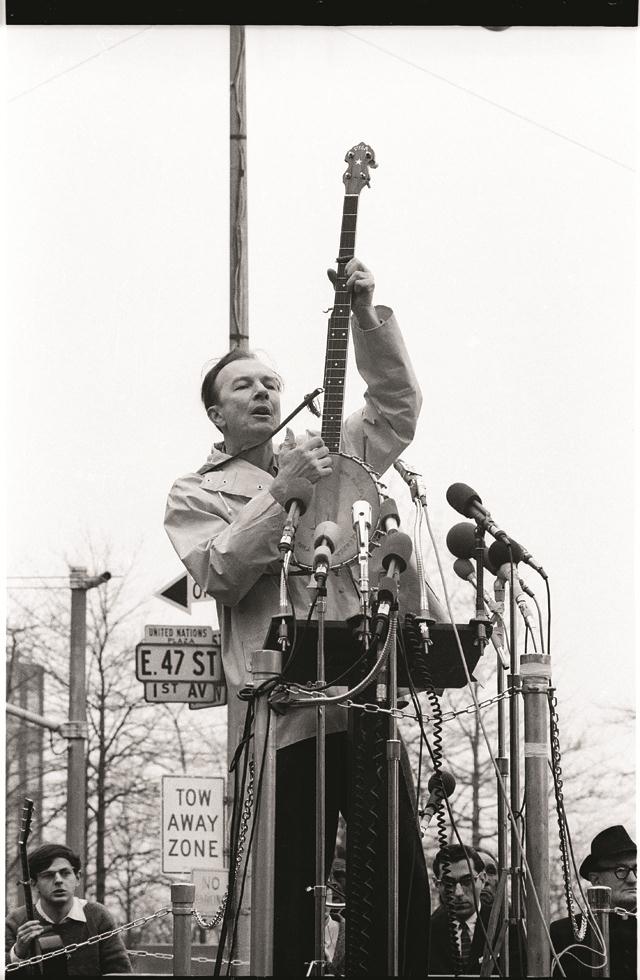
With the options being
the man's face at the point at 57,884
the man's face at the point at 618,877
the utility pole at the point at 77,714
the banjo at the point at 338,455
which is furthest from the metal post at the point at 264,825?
the utility pole at the point at 77,714

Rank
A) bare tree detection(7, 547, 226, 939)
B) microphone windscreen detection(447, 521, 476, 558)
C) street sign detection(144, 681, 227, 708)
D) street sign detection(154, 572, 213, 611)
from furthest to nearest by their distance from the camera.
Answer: bare tree detection(7, 547, 226, 939), street sign detection(154, 572, 213, 611), street sign detection(144, 681, 227, 708), microphone windscreen detection(447, 521, 476, 558)

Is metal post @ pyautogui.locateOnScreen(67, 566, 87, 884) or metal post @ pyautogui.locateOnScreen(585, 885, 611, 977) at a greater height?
metal post @ pyautogui.locateOnScreen(67, 566, 87, 884)

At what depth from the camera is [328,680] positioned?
4258 millimetres

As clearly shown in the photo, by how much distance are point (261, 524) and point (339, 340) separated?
0.65 meters

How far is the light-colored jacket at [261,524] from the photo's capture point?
4.32 metres

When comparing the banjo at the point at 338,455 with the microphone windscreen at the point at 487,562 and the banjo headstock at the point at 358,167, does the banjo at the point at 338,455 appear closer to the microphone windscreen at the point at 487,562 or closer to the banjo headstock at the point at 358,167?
the banjo headstock at the point at 358,167

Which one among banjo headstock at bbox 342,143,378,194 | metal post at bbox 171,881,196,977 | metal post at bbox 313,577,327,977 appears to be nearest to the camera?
metal post at bbox 313,577,327,977

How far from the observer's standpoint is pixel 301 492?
4277mm

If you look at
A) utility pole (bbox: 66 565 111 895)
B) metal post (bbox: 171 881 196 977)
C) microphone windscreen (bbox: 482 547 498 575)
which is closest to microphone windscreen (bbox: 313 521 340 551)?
microphone windscreen (bbox: 482 547 498 575)

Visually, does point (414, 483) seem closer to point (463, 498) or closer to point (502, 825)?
point (463, 498)

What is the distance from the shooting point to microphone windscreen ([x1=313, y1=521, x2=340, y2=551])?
3.99 meters

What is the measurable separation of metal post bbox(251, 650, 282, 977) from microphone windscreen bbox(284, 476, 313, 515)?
21.7 inches

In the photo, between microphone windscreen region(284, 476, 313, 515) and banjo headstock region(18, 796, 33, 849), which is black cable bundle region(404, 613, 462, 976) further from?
banjo headstock region(18, 796, 33, 849)

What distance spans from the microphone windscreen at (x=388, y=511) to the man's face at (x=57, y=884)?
9.71ft
